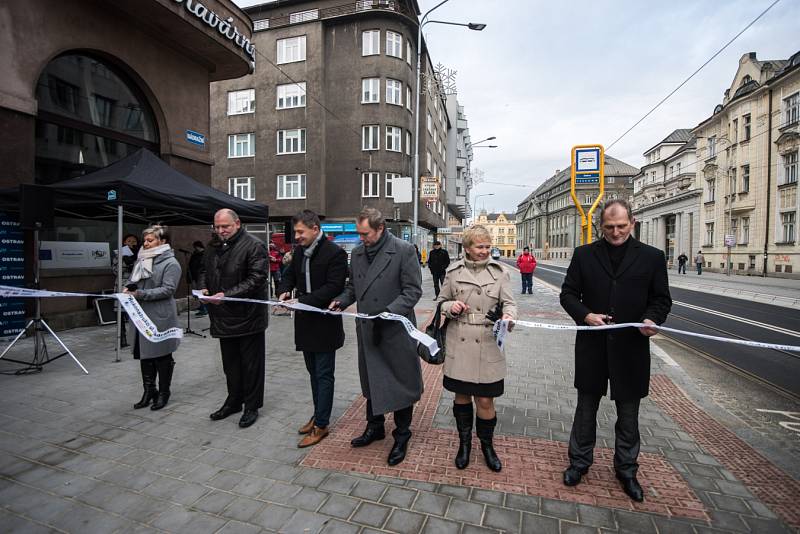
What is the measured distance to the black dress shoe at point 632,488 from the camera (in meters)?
2.80

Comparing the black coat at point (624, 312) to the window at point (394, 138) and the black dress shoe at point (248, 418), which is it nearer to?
the black dress shoe at point (248, 418)

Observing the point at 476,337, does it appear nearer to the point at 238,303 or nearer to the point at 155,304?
the point at 238,303

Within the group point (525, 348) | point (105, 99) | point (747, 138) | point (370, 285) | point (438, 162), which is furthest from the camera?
point (438, 162)

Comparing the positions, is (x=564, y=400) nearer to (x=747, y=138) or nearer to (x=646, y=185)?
(x=747, y=138)

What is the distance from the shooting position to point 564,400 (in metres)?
4.73

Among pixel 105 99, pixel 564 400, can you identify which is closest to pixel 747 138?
pixel 564 400

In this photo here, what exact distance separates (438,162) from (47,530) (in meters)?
38.7

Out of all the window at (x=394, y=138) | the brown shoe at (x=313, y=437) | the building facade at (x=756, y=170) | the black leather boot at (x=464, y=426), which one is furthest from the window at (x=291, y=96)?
the building facade at (x=756, y=170)

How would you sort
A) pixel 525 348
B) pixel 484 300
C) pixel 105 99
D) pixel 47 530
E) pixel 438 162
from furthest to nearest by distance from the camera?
pixel 438 162, pixel 105 99, pixel 525 348, pixel 484 300, pixel 47 530

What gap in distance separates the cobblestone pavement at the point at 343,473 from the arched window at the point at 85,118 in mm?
5675

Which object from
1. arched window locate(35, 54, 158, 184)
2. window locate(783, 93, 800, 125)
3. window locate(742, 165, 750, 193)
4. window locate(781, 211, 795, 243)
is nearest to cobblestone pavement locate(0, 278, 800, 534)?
arched window locate(35, 54, 158, 184)

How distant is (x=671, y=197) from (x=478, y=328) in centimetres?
5665

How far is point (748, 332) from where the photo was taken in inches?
353

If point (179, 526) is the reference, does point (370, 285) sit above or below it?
above
